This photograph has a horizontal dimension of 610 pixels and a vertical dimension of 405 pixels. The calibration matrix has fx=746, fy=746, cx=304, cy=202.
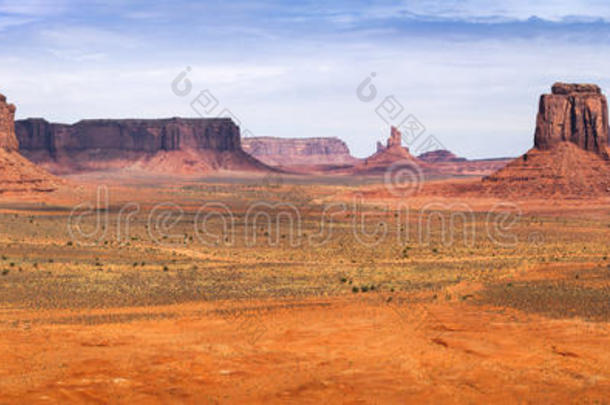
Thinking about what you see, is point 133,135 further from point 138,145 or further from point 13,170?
point 13,170

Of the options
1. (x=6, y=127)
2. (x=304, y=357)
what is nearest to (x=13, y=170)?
(x=6, y=127)

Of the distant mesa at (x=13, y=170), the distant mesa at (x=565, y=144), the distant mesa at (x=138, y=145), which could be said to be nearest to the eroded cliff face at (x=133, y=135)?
the distant mesa at (x=138, y=145)

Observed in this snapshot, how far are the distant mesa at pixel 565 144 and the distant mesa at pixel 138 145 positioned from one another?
100710mm

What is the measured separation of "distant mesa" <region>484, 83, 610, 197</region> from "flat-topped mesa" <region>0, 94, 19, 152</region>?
170 ft

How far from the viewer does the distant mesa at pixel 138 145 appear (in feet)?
544

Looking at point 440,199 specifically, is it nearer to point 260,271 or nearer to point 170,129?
point 260,271

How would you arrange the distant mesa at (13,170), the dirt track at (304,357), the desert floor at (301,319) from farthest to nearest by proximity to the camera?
the distant mesa at (13,170)
the desert floor at (301,319)
the dirt track at (304,357)

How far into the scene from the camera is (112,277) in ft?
85.7

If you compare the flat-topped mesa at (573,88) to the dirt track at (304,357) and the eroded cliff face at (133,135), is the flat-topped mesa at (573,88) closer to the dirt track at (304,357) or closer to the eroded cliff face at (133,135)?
the dirt track at (304,357)

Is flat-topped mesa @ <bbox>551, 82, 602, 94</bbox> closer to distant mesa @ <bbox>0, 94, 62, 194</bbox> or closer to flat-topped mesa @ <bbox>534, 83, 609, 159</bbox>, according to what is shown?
flat-topped mesa @ <bbox>534, 83, 609, 159</bbox>

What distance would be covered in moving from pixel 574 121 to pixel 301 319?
2675 inches

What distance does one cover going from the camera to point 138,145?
17738 centimetres

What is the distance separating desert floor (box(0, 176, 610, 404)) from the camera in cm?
1308

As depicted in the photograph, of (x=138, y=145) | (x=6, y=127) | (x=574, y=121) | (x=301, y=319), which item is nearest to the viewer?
(x=301, y=319)
